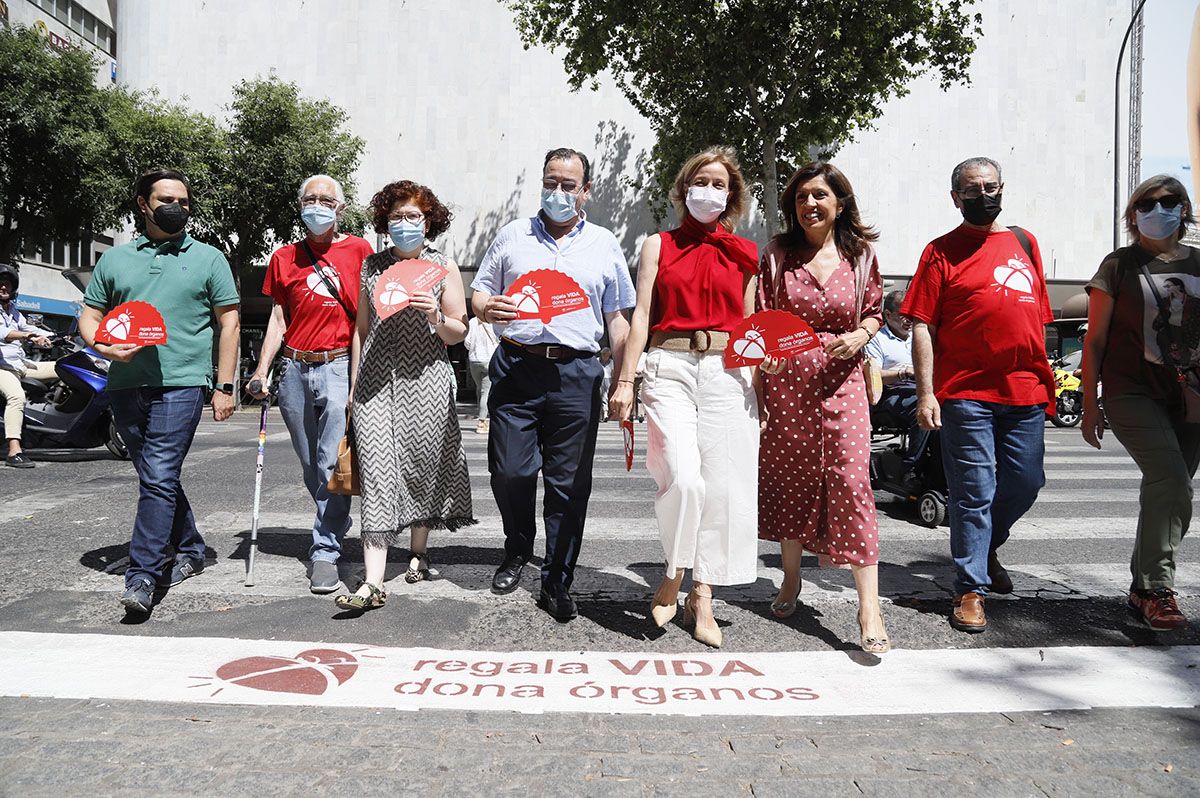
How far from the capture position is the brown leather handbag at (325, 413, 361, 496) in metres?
4.14

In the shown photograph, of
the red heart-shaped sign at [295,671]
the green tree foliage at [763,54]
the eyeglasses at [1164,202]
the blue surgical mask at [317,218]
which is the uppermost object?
the green tree foliage at [763,54]

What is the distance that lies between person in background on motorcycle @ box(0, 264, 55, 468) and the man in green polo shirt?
5.59m

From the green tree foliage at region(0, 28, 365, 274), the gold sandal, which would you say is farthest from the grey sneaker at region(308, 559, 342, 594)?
the green tree foliage at region(0, 28, 365, 274)

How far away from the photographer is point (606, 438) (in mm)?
13328

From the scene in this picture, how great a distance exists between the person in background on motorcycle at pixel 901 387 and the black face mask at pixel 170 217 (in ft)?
14.6

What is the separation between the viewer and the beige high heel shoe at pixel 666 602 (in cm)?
374

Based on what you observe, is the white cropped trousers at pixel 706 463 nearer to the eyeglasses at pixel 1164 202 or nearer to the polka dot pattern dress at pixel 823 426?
the polka dot pattern dress at pixel 823 426

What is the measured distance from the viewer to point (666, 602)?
12.4ft

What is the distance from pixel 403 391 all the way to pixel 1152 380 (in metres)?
3.27

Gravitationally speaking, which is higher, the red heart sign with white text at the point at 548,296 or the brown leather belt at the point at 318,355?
the red heart sign with white text at the point at 548,296

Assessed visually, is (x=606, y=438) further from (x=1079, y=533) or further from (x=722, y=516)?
(x=722, y=516)

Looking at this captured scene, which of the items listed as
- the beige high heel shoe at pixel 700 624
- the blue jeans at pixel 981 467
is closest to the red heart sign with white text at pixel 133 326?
the beige high heel shoe at pixel 700 624

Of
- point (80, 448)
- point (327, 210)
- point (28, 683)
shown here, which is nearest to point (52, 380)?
point (80, 448)

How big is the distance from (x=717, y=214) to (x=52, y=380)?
8473 mm
